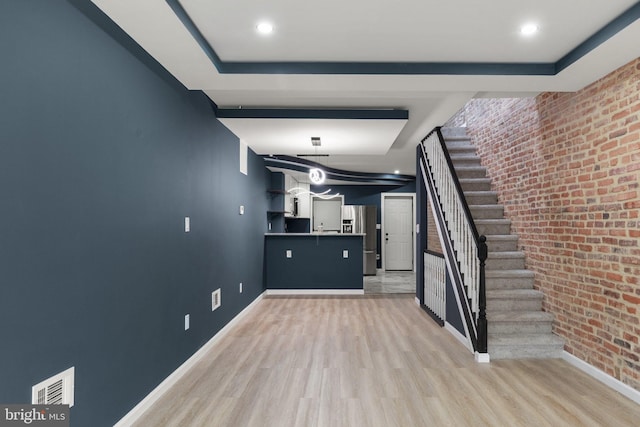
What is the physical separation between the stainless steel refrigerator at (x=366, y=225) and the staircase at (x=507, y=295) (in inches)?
171

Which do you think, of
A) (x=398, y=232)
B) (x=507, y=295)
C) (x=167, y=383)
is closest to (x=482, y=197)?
(x=507, y=295)

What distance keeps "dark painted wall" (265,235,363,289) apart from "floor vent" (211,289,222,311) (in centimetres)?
266

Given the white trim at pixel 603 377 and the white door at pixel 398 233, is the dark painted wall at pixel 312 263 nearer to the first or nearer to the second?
the white door at pixel 398 233

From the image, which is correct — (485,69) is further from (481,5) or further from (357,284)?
(357,284)

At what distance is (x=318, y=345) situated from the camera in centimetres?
384

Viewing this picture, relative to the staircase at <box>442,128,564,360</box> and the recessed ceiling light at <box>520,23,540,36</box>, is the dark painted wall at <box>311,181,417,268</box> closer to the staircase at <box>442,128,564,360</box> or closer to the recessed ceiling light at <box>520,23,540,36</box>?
the staircase at <box>442,128,564,360</box>

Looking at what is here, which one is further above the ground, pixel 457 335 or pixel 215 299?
pixel 215 299

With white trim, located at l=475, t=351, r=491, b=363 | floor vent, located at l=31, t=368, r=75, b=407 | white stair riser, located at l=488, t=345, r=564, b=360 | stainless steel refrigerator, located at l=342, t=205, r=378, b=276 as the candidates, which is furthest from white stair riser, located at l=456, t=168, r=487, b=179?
floor vent, located at l=31, t=368, r=75, b=407

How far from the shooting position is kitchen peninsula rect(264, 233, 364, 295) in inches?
264

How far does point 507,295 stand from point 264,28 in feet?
11.8

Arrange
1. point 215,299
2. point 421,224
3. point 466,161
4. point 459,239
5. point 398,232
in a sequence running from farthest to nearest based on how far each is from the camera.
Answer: point 398,232, point 421,224, point 466,161, point 459,239, point 215,299

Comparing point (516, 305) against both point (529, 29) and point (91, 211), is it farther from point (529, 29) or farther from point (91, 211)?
point (91, 211)

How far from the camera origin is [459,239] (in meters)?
4.07

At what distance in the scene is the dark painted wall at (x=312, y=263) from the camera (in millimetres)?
6715
